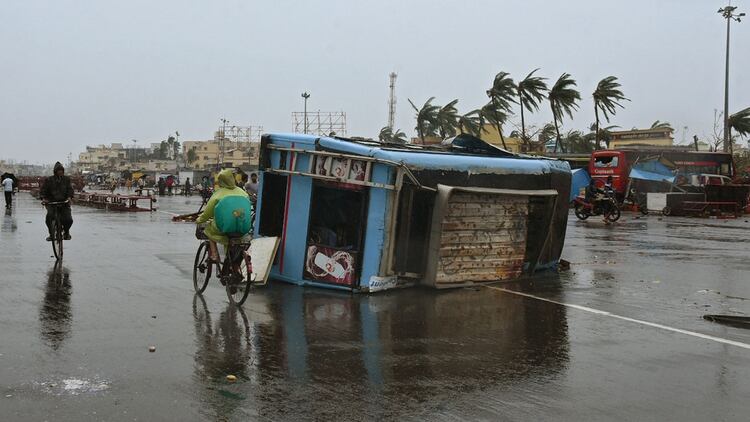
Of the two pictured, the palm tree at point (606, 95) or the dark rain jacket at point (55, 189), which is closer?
the dark rain jacket at point (55, 189)

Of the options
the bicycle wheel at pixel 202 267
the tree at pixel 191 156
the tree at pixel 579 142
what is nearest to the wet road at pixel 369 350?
the bicycle wheel at pixel 202 267

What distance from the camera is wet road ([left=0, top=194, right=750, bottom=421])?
5121 mm

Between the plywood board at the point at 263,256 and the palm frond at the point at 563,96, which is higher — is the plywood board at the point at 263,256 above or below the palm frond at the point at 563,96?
below

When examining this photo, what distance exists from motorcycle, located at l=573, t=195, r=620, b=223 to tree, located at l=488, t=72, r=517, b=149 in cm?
1702

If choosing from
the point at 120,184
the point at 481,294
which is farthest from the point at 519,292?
the point at 120,184

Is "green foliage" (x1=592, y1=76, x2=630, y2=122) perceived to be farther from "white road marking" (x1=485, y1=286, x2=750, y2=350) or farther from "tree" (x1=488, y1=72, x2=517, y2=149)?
"white road marking" (x1=485, y1=286, x2=750, y2=350)

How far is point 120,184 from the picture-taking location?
92.3 meters

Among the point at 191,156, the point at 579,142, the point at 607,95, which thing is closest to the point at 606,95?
the point at 607,95

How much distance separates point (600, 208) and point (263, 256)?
62.4ft

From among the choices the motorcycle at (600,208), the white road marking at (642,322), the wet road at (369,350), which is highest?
the motorcycle at (600,208)

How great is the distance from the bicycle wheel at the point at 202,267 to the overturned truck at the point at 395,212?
1.14 metres

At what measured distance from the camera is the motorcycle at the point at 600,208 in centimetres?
2631

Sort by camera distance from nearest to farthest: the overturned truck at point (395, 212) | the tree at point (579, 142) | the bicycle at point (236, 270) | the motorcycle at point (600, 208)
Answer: the bicycle at point (236, 270), the overturned truck at point (395, 212), the motorcycle at point (600, 208), the tree at point (579, 142)

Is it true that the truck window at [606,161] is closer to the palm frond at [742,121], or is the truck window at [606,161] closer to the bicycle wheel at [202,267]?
the palm frond at [742,121]
